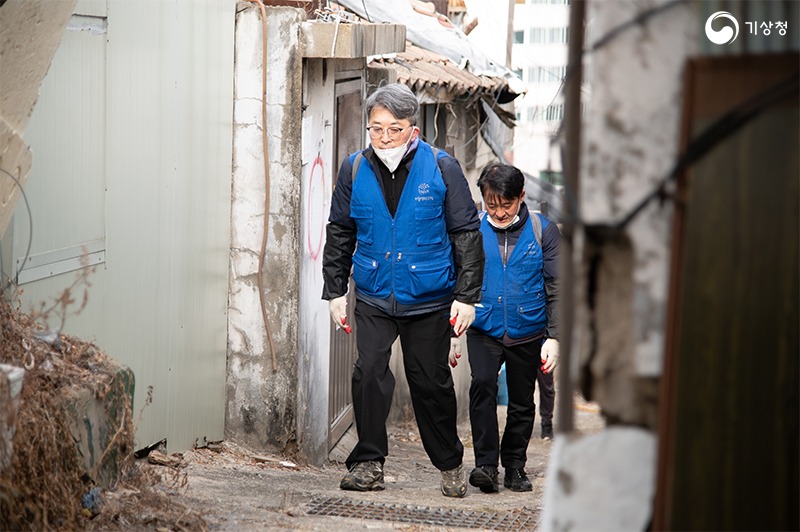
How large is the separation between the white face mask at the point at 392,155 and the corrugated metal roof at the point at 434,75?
2.63 metres

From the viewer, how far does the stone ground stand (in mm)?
4660

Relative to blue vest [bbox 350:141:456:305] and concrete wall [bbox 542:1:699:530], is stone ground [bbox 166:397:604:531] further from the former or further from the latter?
concrete wall [bbox 542:1:699:530]

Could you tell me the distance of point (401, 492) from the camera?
5.87m

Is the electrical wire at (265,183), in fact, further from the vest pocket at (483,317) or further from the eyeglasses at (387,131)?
the vest pocket at (483,317)

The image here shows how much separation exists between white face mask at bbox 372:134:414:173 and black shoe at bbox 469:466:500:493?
1.86 m

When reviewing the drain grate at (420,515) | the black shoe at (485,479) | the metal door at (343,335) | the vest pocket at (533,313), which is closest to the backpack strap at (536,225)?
the vest pocket at (533,313)

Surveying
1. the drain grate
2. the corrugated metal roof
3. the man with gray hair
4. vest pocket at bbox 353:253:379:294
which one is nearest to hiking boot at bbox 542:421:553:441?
the corrugated metal roof

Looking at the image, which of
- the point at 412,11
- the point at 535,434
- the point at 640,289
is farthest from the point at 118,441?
the point at 412,11

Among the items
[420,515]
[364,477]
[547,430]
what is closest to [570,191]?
[420,515]

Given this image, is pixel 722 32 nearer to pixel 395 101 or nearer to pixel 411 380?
pixel 395 101

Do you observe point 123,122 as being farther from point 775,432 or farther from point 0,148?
point 775,432

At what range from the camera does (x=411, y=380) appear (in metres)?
5.69

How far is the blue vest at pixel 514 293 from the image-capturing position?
6.04 m

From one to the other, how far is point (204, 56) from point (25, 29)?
7.80 feet
